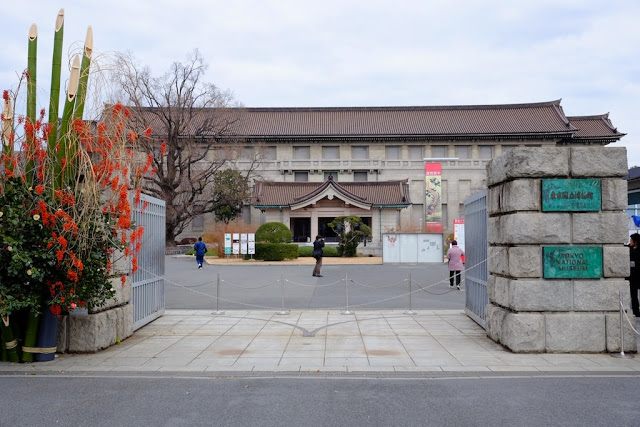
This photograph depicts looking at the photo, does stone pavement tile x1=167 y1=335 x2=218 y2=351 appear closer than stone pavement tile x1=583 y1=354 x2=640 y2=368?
No

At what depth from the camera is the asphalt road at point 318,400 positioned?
5.45 metres

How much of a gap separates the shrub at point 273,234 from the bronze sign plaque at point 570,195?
28.9m

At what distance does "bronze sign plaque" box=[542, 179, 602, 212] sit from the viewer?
336 inches

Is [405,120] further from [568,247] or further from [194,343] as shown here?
[194,343]

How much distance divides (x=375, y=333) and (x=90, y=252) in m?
5.29

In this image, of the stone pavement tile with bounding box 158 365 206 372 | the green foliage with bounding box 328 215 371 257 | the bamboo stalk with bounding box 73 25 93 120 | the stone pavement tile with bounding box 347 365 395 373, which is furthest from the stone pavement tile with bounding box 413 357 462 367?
the green foliage with bounding box 328 215 371 257

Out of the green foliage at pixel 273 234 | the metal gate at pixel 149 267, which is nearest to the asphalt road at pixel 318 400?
the metal gate at pixel 149 267

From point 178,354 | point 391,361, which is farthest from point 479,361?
point 178,354

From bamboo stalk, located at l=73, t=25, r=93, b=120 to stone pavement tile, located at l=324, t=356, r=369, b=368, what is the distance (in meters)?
5.21

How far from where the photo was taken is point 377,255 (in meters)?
40.5

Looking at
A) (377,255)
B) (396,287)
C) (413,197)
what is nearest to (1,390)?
(396,287)

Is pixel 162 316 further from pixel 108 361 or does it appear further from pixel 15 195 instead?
pixel 15 195

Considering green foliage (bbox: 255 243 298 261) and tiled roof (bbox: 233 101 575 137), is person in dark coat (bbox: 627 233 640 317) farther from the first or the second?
tiled roof (bbox: 233 101 575 137)

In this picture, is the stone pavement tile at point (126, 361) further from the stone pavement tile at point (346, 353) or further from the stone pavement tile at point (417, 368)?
the stone pavement tile at point (417, 368)
